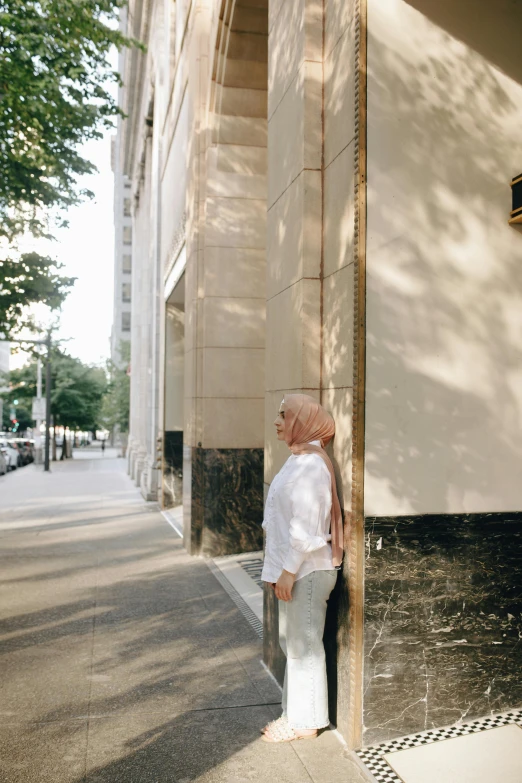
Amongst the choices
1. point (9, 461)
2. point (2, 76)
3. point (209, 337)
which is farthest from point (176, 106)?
point (9, 461)

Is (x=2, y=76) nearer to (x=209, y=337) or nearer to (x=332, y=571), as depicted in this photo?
(x=209, y=337)

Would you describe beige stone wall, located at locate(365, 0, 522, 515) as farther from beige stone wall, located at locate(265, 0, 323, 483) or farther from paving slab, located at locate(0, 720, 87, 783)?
paving slab, located at locate(0, 720, 87, 783)

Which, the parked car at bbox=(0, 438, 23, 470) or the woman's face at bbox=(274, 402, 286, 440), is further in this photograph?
the parked car at bbox=(0, 438, 23, 470)

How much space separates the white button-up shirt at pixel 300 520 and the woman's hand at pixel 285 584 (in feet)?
0.15

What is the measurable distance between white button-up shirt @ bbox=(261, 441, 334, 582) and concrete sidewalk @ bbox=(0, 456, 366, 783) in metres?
1.04

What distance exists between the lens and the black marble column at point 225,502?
10.2 meters

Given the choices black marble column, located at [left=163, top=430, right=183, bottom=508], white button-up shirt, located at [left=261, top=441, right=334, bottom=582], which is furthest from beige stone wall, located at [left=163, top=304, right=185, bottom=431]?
white button-up shirt, located at [left=261, top=441, right=334, bottom=582]

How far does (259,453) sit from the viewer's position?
34.3ft

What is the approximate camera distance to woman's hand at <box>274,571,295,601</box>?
168 inches

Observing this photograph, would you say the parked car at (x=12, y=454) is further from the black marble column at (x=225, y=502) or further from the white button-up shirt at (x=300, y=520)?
the white button-up shirt at (x=300, y=520)

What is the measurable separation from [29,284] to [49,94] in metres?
4.56

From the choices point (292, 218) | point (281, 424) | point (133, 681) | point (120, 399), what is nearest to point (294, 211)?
point (292, 218)

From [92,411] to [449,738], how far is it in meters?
45.0

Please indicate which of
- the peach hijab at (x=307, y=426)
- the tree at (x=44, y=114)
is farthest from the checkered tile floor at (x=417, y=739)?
the tree at (x=44, y=114)
